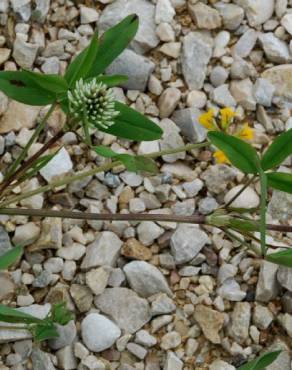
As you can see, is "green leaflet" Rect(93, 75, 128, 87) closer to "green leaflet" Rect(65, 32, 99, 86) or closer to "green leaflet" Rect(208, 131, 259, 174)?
"green leaflet" Rect(65, 32, 99, 86)

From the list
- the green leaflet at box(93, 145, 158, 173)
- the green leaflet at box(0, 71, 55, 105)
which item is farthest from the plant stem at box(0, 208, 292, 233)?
the green leaflet at box(0, 71, 55, 105)

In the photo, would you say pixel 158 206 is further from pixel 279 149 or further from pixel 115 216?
pixel 279 149

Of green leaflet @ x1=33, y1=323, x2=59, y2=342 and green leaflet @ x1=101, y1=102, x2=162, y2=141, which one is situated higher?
green leaflet @ x1=101, y1=102, x2=162, y2=141

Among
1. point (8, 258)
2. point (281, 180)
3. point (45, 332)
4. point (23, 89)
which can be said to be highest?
point (23, 89)

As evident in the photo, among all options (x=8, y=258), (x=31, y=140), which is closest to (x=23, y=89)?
(x=31, y=140)

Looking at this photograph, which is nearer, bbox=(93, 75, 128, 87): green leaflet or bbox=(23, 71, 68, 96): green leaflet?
bbox=(23, 71, 68, 96): green leaflet

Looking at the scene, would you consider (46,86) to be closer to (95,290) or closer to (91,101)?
(91,101)
